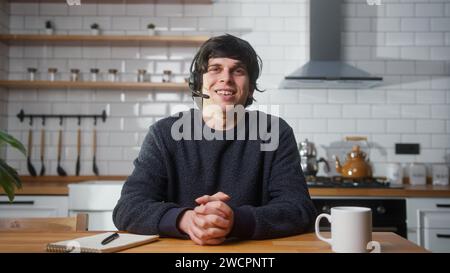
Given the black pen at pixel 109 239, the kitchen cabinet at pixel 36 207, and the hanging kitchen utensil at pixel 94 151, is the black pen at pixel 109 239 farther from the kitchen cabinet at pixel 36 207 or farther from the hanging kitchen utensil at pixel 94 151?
the hanging kitchen utensil at pixel 94 151

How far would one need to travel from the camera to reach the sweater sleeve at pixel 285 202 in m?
0.93

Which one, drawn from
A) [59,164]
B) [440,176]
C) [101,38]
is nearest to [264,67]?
[101,38]

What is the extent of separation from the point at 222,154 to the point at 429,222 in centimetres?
139

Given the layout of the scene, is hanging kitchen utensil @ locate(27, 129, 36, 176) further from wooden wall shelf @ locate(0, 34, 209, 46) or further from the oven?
the oven

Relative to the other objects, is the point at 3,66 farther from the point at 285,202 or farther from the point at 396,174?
the point at 396,174

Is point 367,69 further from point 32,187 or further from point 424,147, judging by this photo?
point 32,187

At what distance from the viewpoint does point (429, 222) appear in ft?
7.00

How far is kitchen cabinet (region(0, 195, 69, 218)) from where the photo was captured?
221 cm

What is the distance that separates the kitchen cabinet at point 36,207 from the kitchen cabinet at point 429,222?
170 centimetres

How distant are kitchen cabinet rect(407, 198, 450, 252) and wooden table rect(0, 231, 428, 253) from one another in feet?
4.30
